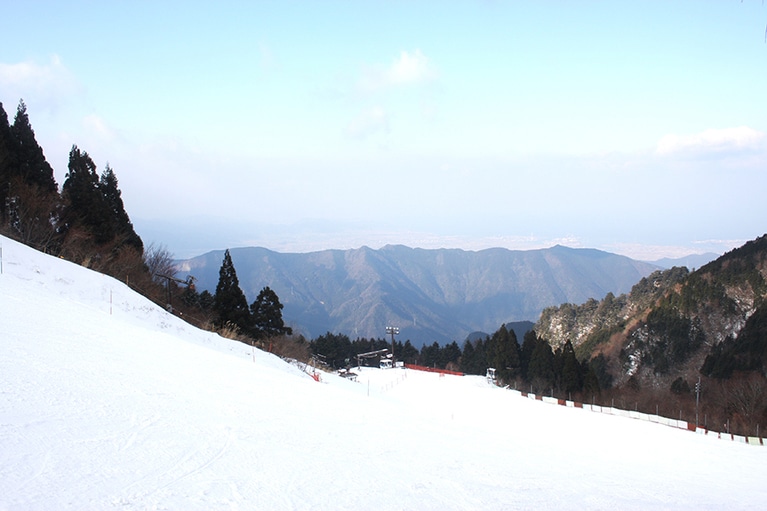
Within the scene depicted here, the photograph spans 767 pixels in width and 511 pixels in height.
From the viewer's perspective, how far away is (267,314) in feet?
119

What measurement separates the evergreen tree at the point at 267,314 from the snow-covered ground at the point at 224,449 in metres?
24.1

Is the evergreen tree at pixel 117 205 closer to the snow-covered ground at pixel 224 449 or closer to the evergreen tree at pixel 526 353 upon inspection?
the snow-covered ground at pixel 224 449

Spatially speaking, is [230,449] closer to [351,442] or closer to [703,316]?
[351,442]

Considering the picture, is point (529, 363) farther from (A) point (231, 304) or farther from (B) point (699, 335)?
(A) point (231, 304)

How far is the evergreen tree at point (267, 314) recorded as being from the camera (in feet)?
118

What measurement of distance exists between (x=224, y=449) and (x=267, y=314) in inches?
1256

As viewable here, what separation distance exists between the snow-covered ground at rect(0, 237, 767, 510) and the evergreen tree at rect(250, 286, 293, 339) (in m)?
24.1

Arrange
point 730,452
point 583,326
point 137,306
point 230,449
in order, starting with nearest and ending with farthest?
1. point 230,449
2. point 137,306
3. point 730,452
4. point 583,326

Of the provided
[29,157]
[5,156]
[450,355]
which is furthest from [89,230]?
[450,355]

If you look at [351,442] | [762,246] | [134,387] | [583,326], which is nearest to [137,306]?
[134,387]

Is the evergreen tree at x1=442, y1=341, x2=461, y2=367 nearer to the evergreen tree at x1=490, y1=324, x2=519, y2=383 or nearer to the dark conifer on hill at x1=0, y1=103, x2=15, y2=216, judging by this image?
the evergreen tree at x1=490, y1=324, x2=519, y2=383

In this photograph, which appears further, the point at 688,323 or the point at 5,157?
the point at 688,323

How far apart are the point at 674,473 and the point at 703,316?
8488cm

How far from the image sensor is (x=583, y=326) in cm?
11981
